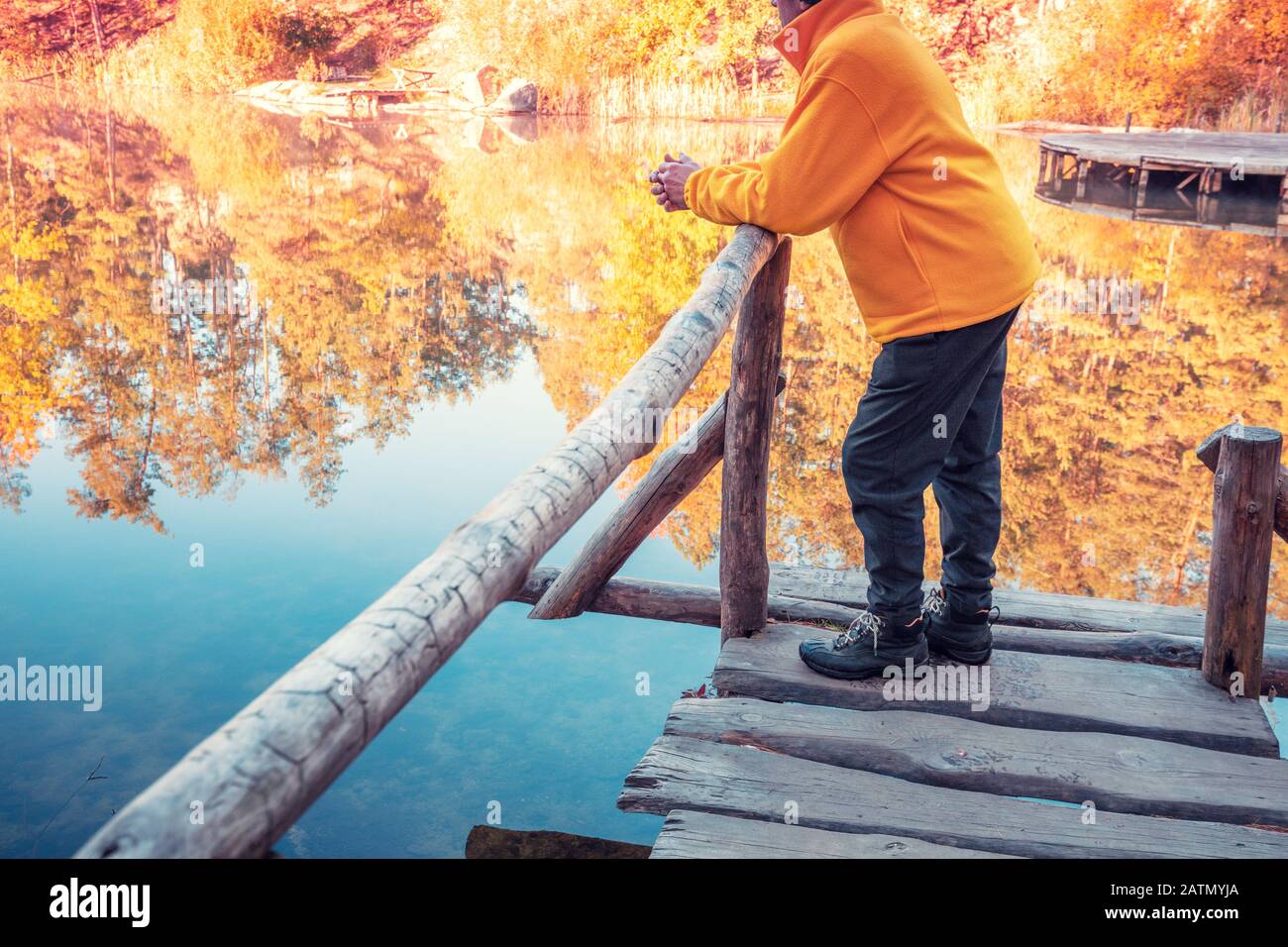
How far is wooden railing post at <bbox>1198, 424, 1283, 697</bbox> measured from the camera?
2.63 m

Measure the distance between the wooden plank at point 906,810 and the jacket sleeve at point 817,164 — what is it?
110 centimetres

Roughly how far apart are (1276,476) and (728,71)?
25167mm

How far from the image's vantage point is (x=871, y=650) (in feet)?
8.81

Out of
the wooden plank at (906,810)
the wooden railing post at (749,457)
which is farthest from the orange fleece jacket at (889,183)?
the wooden plank at (906,810)

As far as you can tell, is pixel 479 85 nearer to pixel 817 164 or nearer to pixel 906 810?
pixel 817 164

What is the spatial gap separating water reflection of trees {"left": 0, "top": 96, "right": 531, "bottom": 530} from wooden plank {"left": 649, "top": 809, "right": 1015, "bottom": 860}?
442cm

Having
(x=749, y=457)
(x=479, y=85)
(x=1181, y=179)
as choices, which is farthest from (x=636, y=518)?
(x=479, y=85)

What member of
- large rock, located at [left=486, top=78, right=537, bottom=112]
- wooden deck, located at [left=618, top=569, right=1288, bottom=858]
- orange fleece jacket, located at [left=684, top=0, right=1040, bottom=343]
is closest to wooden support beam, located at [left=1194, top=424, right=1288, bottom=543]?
wooden deck, located at [left=618, top=569, right=1288, bottom=858]

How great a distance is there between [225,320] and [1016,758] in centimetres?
838

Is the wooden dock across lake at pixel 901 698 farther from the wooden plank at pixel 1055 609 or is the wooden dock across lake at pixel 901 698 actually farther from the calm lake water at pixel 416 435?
the calm lake water at pixel 416 435

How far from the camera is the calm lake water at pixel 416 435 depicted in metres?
3.89

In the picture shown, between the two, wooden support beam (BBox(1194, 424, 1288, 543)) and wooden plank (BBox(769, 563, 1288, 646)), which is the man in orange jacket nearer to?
wooden support beam (BBox(1194, 424, 1288, 543))
